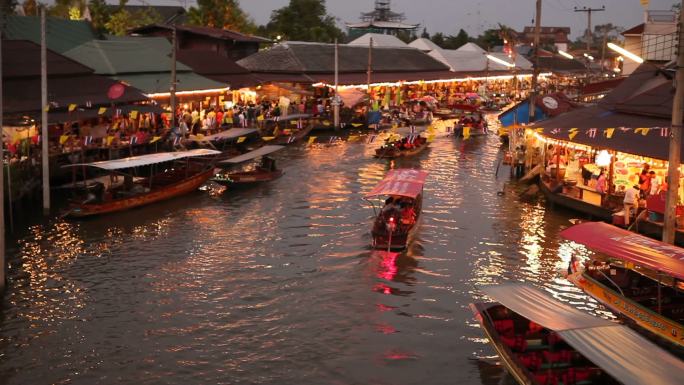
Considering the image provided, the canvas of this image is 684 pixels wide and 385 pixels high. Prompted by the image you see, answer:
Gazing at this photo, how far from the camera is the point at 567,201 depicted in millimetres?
28078

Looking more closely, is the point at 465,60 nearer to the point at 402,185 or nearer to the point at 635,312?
the point at 402,185

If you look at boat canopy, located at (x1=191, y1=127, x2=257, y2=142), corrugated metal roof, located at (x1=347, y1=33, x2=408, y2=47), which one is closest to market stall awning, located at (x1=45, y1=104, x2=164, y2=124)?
boat canopy, located at (x1=191, y1=127, x2=257, y2=142)


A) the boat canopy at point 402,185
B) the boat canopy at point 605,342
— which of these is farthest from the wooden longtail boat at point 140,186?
the boat canopy at point 605,342

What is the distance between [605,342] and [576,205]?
16.4 meters

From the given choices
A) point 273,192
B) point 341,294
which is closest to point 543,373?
point 341,294

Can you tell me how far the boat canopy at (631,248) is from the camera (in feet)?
47.8

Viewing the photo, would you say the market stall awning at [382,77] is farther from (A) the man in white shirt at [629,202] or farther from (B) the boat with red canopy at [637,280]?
(B) the boat with red canopy at [637,280]

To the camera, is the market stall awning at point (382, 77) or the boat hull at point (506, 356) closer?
the boat hull at point (506, 356)

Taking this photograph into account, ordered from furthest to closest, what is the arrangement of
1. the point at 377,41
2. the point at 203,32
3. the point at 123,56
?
the point at 377,41, the point at 203,32, the point at 123,56

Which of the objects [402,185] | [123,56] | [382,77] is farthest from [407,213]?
A: [382,77]

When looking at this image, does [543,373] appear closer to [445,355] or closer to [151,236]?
[445,355]

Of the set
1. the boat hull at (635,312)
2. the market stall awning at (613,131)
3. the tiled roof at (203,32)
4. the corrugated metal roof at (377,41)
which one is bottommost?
the boat hull at (635,312)

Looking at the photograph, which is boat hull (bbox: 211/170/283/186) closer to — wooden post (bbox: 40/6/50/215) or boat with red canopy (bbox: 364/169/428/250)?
wooden post (bbox: 40/6/50/215)

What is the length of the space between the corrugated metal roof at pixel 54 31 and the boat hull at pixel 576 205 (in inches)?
1150
